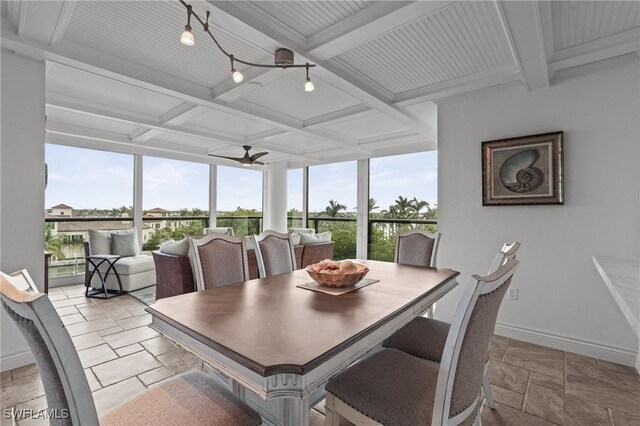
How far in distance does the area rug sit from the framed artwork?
4.42m

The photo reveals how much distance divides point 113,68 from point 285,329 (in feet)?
9.20

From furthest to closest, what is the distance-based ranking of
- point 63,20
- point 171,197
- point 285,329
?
point 171,197 < point 63,20 < point 285,329

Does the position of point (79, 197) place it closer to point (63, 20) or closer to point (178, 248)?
point (178, 248)

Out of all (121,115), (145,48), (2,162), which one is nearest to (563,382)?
(145,48)

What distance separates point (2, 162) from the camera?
7.74 ft

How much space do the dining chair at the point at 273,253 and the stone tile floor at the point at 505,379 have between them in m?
0.98

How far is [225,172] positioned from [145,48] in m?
5.12

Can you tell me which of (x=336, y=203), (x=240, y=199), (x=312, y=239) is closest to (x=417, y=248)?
(x=312, y=239)

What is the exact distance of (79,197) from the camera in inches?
215

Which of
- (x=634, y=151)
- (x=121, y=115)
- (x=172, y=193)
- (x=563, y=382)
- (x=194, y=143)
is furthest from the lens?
(x=172, y=193)

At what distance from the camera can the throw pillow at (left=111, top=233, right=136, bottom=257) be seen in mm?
A: 5145

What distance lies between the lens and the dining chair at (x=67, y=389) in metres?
0.74

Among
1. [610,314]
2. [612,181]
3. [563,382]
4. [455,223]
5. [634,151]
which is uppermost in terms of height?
[634,151]

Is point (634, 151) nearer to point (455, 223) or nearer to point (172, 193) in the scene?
point (455, 223)
